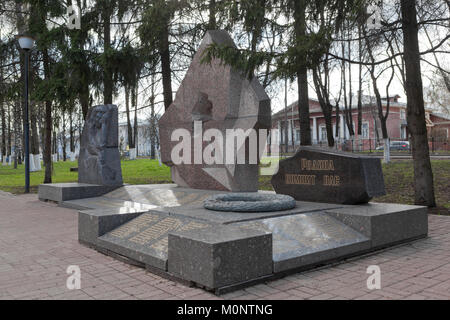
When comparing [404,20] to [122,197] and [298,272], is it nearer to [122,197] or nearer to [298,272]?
[298,272]

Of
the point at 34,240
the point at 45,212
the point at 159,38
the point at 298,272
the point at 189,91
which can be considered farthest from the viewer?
the point at 159,38

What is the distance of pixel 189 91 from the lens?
960 centimetres

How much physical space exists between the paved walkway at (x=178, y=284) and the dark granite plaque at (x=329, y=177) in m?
1.00

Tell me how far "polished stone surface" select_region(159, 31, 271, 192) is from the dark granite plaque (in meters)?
1.64

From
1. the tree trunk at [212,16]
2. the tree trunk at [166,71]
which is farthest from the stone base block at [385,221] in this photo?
the tree trunk at [166,71]

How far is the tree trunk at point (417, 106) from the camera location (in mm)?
7988

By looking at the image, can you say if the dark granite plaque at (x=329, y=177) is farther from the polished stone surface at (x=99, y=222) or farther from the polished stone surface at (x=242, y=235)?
the polished stone surface at (x=99, y=222)

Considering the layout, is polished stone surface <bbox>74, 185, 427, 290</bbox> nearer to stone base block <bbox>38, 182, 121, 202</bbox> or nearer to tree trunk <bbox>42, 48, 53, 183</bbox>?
stone base block <bbox>38, 182, 121, 202</bbox>

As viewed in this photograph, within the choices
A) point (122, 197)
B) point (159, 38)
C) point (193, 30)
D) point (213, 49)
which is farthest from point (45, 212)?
point (193, 30)

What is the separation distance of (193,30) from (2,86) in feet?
28.7

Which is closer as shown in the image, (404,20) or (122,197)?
(404,20)

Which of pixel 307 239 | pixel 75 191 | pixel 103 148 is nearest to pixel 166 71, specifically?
pixel 103 148

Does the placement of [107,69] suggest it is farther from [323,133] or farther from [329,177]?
[323,133]

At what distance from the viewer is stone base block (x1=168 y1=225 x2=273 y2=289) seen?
357 centimetres
